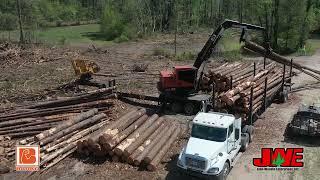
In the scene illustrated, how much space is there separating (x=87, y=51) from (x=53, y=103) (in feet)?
→ 82.9

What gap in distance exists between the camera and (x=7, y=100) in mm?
27188

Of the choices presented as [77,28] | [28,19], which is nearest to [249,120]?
[28,19]

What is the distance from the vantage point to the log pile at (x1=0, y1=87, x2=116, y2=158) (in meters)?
20.2

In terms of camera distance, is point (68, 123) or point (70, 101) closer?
point (68, 123)

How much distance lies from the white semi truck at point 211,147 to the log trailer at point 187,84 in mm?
7343

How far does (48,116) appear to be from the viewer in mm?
23031

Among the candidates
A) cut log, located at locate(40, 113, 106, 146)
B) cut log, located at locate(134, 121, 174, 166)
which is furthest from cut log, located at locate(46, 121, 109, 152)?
cut log, located at locate(134, 121, 174, 166)

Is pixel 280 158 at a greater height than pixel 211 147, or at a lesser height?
lesser

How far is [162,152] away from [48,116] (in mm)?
7504

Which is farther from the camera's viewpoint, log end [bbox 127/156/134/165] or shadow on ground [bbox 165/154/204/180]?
log end [bbox 127/156/134/165]

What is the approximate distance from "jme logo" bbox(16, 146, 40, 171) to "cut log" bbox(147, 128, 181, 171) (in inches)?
196

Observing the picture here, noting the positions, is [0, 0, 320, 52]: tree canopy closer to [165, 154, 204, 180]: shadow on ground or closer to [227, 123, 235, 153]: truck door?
[227, 123, 235, 153]: truck door

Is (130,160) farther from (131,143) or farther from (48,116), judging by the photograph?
(48,116)

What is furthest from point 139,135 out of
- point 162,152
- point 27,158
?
point 27,158
